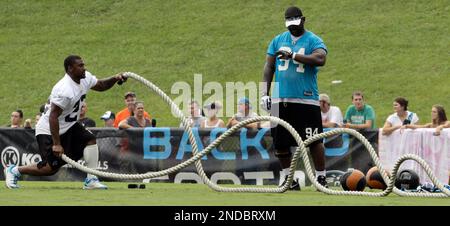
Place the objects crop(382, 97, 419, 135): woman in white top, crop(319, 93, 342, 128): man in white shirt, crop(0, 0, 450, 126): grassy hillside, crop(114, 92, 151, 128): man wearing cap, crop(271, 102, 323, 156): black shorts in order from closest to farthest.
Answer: crop(271, 102, 323, 156): black shorts < crop(382, 97, 419, 135): woman in white top < crop(319, 93, 342, 128): man in white shirt < crop(114, 92, 151, 128): man wearing cap < crop(0, 0, 450, 126): grassy hillside

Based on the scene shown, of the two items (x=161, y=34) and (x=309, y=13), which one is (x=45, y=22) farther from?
(x=309, y=13)

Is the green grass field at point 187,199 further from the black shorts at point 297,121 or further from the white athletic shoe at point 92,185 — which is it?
the white athletic shoe at point 92,185

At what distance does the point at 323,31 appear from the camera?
34469 mm

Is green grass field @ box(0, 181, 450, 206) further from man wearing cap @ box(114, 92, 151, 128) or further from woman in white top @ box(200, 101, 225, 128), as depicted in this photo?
man wearing cap @ box(114, 92, 151, 128)

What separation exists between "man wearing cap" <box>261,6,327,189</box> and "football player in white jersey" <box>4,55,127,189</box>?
6.81 feet

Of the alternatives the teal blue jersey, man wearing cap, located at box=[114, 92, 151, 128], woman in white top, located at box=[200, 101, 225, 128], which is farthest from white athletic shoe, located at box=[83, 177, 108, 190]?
man wearing cap, located at box=[114, 92, 151, 128]

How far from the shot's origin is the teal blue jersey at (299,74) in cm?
1357

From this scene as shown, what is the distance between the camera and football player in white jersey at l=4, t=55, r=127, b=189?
1354 cm

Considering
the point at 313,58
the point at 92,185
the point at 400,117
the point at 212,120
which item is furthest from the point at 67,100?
the point at 400,117

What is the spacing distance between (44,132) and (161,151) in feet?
17.5

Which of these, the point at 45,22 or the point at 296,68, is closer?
the point at 296,68

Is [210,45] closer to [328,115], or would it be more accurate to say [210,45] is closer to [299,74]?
[328,115]

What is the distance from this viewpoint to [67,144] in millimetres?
14047
